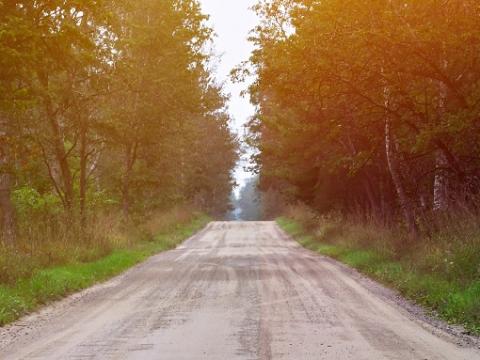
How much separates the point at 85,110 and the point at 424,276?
13573 millimetres

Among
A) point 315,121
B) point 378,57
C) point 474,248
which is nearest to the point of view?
point 474,248

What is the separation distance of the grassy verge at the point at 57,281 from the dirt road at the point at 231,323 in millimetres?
363

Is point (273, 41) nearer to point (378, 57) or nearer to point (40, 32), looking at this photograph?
point (378, 57)

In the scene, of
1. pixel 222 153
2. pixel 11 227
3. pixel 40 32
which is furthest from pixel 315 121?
pixel 222 153

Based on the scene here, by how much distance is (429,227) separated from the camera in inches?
663

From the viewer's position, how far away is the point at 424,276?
43.3 ft

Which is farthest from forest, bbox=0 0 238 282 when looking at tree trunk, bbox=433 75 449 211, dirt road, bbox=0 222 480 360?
tree trunk, bbox=433 75 449 211

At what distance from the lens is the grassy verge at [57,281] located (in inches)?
424

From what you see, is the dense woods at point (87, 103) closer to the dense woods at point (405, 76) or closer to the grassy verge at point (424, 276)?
the dense woods at point (405, 76)

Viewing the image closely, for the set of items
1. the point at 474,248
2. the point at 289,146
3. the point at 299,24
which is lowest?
the point at 474,248

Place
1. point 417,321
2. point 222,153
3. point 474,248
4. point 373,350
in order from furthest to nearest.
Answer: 1. point 222,153
2. point 474,248
3. point 417,321
4. point 373,350

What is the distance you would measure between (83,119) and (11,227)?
232 inches

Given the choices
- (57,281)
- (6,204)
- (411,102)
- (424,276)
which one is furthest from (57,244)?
(411,102)

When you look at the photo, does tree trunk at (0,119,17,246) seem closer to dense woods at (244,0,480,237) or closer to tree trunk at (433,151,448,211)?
dense woods at (244,0,480,237)
